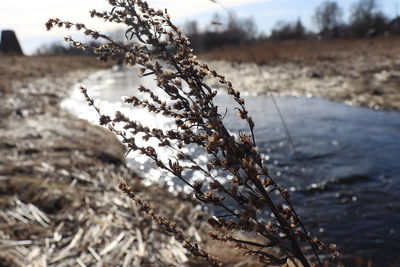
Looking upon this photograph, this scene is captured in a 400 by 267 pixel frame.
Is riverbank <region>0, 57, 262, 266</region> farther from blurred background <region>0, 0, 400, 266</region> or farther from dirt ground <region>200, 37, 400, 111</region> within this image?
dirt ground <region>200, 37, 400, 111</region>

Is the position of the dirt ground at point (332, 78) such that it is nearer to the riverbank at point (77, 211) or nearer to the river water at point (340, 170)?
the river water at point (340, 170)

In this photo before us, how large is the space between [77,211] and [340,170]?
6.38m

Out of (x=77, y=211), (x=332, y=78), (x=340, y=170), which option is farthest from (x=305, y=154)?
(x=332, y=78)

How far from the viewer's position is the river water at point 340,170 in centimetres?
629

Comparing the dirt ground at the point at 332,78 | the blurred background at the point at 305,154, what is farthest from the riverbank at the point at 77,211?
Answer: the dirt ground at the point at 332,78

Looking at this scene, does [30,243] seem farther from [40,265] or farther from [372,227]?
[372,227]

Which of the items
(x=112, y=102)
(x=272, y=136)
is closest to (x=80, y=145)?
(x=272, y=136)

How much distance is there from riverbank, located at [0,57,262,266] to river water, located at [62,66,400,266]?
61.5 inches

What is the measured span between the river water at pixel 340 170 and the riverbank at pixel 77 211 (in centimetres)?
156

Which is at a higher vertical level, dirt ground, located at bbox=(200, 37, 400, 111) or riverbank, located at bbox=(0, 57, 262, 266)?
riverbank, located at bbox=(0, 57, 262, 266)

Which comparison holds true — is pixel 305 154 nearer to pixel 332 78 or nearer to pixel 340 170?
pixel 340 170

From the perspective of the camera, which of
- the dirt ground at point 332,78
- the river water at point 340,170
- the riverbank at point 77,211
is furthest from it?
the dirt ground at point 332,78

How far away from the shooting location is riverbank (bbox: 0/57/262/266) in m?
4.82

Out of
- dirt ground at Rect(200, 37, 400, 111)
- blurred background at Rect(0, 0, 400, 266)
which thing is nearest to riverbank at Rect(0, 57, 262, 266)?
blurred background at Rect(0, 0, 400, 266)
